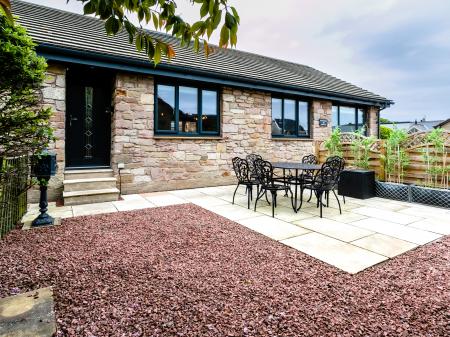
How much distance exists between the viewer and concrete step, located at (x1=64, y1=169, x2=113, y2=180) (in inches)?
241

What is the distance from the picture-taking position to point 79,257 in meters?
3.01

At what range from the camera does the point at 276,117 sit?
9.37 m

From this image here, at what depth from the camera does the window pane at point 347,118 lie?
37.2ft

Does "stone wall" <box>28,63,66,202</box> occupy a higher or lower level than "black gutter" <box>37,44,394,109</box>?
lower

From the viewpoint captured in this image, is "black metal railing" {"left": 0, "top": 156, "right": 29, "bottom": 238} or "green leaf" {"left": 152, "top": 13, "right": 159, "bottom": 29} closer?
"green leaf" {"left": 152, "top": 13, "right": 159, "bottom": 29}

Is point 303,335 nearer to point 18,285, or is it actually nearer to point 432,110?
point 18,285

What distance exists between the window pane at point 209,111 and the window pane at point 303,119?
3600 mm

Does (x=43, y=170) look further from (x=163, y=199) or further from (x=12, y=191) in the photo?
(x=163, y=199)

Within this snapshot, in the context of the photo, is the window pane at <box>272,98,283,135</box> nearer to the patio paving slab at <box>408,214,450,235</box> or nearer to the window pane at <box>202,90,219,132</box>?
the window pane at <box>202,90,219,132</box>

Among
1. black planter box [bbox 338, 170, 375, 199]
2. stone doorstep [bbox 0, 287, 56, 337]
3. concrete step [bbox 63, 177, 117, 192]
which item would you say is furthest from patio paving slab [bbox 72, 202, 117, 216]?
black planter box [bbox 338, 170, 375, 199]

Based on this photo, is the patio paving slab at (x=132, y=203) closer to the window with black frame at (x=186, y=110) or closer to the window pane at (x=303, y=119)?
the window with black frame at (x=186, y=110)

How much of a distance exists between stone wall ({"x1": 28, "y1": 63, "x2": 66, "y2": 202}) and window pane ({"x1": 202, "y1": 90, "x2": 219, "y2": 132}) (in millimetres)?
3594

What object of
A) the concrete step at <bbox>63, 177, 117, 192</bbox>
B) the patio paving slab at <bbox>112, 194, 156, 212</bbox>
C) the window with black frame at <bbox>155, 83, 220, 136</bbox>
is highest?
the window with black frame at <bbox>155, 83, 220, 136</bbox>

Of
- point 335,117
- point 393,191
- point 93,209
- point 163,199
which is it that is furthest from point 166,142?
point 335,117
